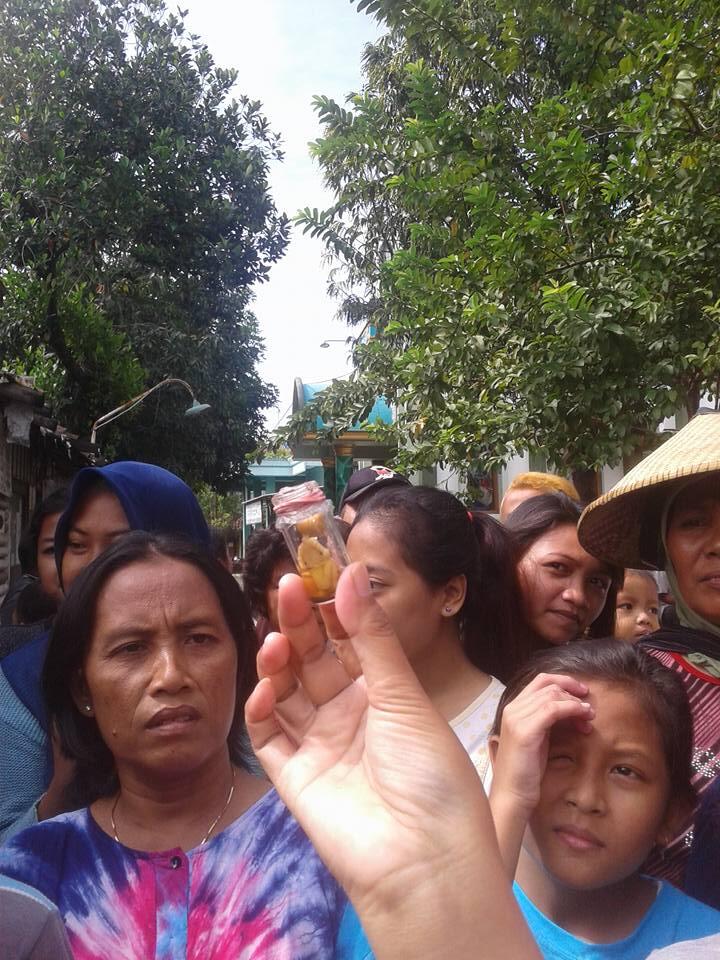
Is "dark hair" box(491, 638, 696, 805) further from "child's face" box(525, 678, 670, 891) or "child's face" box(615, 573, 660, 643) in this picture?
"child's face" box(615, 573, 660, 643)

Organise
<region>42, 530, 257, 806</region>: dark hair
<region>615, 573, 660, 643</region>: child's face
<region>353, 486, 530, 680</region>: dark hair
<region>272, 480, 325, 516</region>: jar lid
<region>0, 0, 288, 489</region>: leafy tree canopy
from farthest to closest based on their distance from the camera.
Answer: <region>0, 0, 288, 489</region>: leafy tree canopy, <region>615, 573, 660, 643</region>: child's face, <region>353, 486, 530, 680</region>: dark hair, <region>42, 530, 257, 806</region>: dark hair, <region>272, 480, 325, 516</region>: jar lid

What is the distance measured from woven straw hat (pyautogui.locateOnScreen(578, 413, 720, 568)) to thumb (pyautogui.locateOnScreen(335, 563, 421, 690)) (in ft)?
3.60

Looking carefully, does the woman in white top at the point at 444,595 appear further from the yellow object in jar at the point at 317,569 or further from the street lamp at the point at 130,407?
the street lamp at the point at 130,407

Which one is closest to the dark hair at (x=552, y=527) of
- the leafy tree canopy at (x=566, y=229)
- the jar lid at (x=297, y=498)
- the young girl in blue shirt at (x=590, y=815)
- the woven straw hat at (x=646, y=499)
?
the woven straw hat at (x=646, y=499)

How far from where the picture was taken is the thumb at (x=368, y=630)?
976 mm

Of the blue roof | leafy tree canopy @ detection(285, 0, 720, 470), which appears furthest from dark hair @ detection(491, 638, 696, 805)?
the blue roof

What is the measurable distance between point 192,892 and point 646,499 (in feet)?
4.47

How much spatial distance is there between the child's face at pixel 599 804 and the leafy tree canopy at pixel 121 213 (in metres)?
9.78

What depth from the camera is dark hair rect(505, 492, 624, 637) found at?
2680 mm

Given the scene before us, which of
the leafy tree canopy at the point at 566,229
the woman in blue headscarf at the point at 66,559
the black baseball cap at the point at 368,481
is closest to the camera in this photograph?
the woman in blue headscarf at the point at 66,559

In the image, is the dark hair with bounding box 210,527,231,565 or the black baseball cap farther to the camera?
the black baseball cap

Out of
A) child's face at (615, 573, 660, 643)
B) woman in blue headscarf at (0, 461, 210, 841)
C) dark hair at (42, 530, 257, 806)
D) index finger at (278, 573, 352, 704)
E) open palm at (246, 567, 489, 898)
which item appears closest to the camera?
open palm at (246, 567, 489, 898)

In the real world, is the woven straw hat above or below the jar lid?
below

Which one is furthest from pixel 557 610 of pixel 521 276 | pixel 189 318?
pixel 189 318
